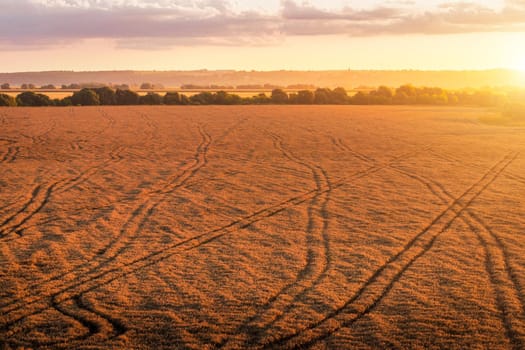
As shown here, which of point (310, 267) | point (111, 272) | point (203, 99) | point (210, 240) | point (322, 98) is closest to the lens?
point (111, 272)

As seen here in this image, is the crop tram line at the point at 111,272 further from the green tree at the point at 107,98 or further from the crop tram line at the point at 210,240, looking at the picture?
the green tree at the point at 107,98

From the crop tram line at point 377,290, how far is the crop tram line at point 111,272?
8.91ft

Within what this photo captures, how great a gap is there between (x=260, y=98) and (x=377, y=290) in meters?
49.8

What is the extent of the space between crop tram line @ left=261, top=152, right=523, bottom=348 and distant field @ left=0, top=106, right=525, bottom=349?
2 centimetres

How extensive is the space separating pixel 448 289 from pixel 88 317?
4352mm

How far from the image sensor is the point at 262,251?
930cm

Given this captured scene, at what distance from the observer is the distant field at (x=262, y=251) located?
6598mm

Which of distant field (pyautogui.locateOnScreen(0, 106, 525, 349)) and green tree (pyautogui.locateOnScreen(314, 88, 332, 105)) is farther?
green tree (pyautogui.locateOnScreen(314, 88, 332, 105))

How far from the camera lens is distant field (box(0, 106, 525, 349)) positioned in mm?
6598

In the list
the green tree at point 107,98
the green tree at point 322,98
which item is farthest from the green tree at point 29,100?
the green tree at point 322,98

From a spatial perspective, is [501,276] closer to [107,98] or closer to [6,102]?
[6,102]

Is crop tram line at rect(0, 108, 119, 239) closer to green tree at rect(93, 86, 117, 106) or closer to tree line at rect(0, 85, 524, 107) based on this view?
tree line at rect(0, 85, 524, 107)

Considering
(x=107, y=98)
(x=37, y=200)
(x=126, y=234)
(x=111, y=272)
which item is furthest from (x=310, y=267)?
(x=107, y=98)

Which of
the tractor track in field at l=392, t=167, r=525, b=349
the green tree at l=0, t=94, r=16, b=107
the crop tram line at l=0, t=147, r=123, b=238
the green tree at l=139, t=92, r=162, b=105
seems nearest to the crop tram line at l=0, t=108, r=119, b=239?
the crop tram line at l=0, t=147, r=123, b=238
